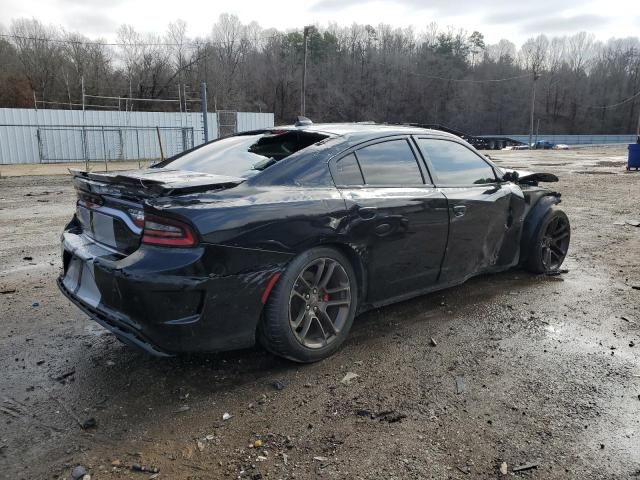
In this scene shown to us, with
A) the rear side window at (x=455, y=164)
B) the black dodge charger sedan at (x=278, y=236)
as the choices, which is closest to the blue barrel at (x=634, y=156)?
the rear side window at (x=455, y=164)

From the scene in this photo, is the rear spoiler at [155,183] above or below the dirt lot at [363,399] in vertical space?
above

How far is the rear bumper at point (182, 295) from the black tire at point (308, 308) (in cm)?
→ 10

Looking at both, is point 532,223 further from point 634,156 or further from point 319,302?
point 634,156

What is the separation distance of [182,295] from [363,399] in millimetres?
1166

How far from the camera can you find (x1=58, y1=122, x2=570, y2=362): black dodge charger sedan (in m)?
2.70

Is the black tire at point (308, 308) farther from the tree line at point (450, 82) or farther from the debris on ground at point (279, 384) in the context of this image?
the tree line at point (450, 82)

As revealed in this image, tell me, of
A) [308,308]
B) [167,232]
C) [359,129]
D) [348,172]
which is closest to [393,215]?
[348,172]

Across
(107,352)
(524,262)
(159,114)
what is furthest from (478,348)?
(159,114)

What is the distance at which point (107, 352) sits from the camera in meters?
3.45

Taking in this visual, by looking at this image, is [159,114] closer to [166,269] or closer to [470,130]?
[166,269]

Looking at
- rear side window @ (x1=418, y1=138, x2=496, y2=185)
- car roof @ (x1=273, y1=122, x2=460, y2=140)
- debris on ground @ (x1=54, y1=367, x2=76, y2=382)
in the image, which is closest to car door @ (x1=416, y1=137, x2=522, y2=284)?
rear side window @ (x1=418, y1=138, x2=496, y2=185)

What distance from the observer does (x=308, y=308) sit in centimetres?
321

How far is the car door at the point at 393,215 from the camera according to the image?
134 inches

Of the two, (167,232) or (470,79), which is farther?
(470,79)
